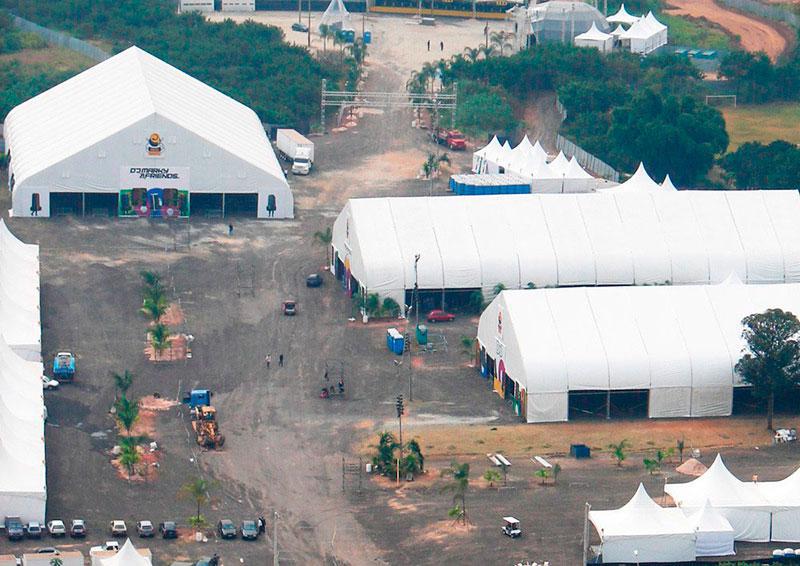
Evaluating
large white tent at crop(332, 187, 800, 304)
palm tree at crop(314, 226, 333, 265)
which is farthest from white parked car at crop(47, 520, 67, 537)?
palm tree at crop(314, 226, 333, 265)

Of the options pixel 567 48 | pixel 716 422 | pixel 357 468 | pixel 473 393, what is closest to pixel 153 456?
pixel 357 468

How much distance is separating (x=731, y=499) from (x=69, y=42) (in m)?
108

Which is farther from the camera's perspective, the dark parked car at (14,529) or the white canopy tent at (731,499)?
the white canopy tent at (731,499)

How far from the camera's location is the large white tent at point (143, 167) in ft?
475

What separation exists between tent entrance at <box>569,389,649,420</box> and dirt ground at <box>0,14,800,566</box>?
157 centimetres

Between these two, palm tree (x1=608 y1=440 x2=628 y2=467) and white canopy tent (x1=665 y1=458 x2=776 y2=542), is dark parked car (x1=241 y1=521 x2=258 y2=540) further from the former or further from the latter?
palm tree (x1=608 y1=440 x2=628 y2=467)

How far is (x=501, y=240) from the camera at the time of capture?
5236 inches

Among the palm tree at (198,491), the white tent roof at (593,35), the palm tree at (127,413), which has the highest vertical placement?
the white tent roof at (593,35)

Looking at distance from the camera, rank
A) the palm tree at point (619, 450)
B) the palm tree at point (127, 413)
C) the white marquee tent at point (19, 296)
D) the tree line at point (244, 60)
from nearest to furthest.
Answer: the palm tree at point (619, 450) → the palm tree at point (127, 413) → the white marquee tent at point (19, 296) → the tree line at point (244, 60)

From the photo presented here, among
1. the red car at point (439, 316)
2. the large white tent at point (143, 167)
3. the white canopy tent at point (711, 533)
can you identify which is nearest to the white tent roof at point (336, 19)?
the large white tent at point (143, 167)

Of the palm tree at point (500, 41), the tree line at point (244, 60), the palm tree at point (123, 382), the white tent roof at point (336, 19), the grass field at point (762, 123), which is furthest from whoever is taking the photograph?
the white tent roof at point (336, 19)

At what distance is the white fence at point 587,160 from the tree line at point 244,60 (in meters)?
19.3

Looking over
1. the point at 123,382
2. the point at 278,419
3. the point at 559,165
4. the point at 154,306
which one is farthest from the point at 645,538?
the point at 559,165

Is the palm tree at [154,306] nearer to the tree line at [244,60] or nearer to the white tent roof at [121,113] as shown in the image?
the white tent roof at [121,113]
